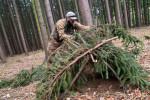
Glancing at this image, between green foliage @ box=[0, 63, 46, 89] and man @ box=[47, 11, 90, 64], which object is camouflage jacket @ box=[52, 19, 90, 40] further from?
green foliage @ box=[0, 63, 46, 89]

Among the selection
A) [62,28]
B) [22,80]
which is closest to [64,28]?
[62,28]

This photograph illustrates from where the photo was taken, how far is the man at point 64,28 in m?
3.30

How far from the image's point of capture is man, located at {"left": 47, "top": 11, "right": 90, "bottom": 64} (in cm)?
330

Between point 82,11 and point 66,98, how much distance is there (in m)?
3.45

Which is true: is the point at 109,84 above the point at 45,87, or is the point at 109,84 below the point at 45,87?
below

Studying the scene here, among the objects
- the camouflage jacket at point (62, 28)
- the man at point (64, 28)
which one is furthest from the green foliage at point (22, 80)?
the camouflage jacket at point (62, 28)

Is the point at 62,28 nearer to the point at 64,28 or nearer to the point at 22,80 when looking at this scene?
the point at 64,28

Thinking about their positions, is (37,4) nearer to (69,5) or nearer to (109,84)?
(109,84)

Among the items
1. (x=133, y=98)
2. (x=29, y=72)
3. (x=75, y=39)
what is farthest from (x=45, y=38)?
(x=133, y=98)

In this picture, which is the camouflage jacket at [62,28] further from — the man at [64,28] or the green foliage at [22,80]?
the green foliage at [22,80]

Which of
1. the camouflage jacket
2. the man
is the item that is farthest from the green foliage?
the camouflage jacket

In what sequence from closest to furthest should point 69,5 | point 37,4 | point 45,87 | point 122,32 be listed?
point 45,87, point 122,32, point 37,4, point 69,5

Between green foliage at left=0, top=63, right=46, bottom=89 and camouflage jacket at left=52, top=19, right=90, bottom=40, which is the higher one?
camouflage jacket at left=52, top=19, right=90, bottom=40

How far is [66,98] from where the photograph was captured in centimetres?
243
